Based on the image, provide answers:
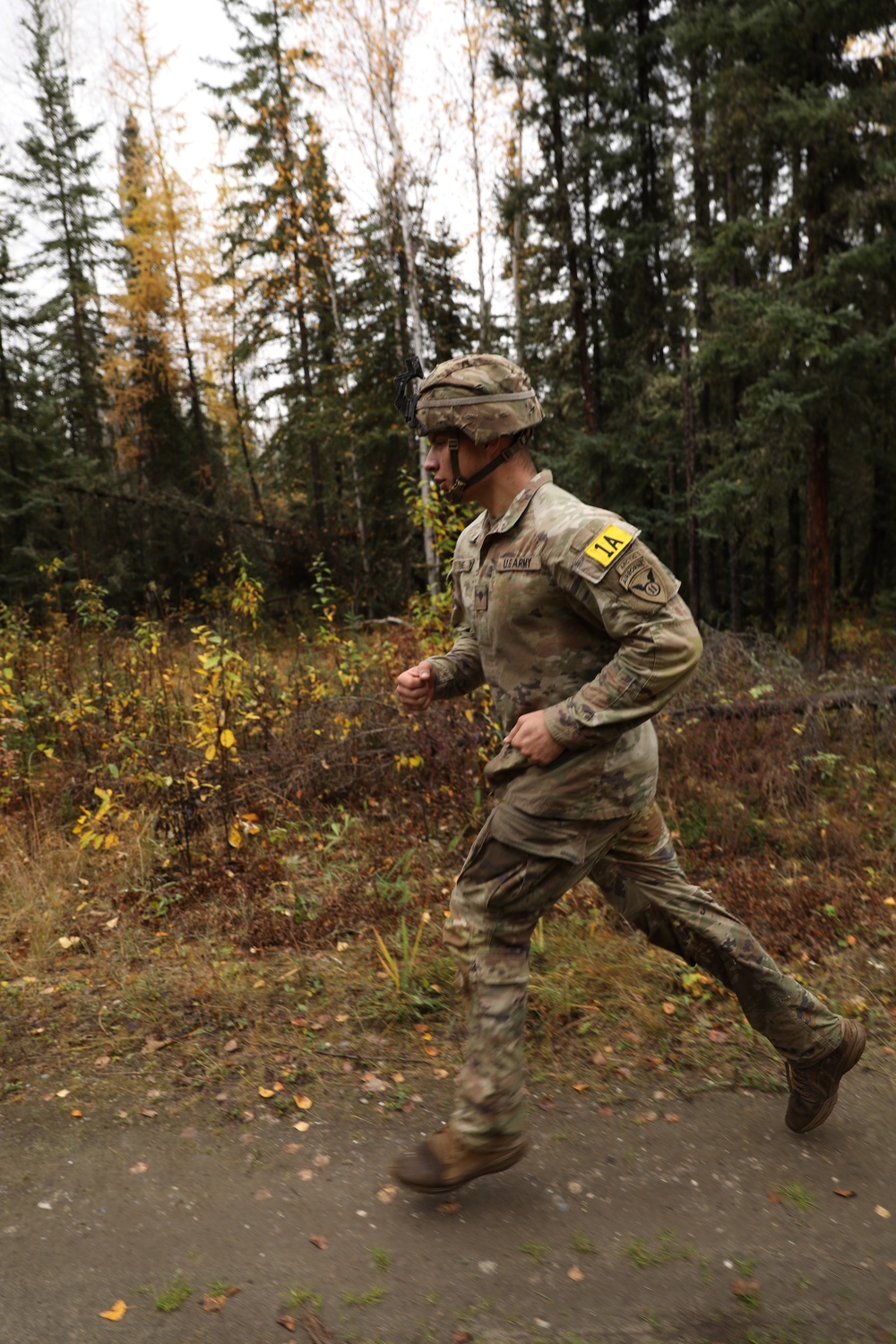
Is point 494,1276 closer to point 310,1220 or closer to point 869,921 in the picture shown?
point 310,1220

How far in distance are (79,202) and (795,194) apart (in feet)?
52.9

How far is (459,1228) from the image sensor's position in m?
2.46

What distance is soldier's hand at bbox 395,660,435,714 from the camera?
284cm

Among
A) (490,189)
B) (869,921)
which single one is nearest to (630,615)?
(869,921)

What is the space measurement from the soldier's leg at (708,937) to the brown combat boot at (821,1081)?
4 centimetres

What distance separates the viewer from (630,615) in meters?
2.24

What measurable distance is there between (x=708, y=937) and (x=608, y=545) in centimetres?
129

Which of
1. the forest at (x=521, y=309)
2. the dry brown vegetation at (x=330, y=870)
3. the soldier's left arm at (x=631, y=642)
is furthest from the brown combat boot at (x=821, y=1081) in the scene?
the forest at (x=521, y=309)

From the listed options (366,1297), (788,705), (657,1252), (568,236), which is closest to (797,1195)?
(657,1252)

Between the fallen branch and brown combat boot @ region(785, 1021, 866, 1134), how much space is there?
361cm

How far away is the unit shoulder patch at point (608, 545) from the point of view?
2.27 m

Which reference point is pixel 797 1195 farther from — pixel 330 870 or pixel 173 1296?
pixel 330 870

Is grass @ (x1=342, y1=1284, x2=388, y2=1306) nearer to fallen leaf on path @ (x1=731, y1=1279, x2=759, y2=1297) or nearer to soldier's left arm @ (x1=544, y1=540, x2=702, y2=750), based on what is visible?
fallen leaf on path @ (x1=731, y1=1279, x2=759, y2=1297)

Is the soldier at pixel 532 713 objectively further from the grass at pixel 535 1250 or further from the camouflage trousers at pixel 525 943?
the grass at pixel 535 1250
